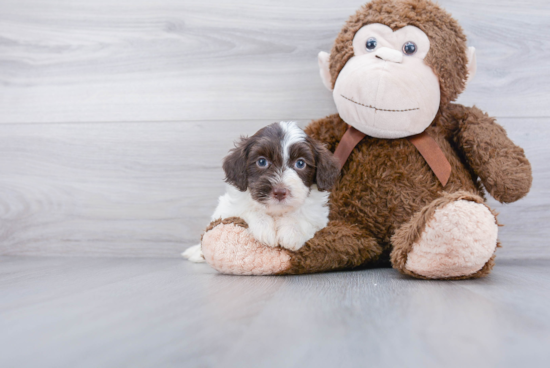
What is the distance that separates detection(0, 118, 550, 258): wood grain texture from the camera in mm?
1690

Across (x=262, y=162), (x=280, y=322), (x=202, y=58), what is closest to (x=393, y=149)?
(x=262, y=162)

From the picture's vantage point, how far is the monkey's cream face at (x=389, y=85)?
1.16 meters

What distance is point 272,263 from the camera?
1116 mm

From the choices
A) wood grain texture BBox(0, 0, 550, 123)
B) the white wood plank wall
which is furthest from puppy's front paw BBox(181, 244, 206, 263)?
wood grain texture BBox(0, 0, 550, 123)

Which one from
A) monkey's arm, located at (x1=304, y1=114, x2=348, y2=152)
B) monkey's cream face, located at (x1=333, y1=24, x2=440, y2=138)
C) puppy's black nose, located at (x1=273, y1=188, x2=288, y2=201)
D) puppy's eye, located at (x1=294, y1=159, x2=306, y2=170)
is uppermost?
monkey's cream face, located at (x1=333, y1=24, x2=440, y2=138)

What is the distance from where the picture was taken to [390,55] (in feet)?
3.88

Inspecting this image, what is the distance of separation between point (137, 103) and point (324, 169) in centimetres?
93

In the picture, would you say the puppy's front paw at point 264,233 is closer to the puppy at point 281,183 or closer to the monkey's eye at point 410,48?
the puppy at point 281,183

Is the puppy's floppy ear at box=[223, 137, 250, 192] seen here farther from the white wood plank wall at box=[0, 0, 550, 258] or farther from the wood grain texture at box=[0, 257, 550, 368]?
the white wood plank wall at box=[0, 0, 550, 258]

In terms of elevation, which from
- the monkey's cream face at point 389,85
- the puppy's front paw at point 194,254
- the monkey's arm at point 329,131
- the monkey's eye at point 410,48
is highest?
the monkey's eye at point 410,48

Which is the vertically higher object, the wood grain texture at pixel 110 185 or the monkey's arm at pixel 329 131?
the monkey's arm at pixel 329 131

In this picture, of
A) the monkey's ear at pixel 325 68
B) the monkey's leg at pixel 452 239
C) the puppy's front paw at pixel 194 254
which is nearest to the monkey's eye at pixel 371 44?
the monkey's ear at pixel 325 68

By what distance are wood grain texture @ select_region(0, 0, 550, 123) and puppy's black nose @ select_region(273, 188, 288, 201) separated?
0.65m

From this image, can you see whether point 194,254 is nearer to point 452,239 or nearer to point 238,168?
point 238,168
